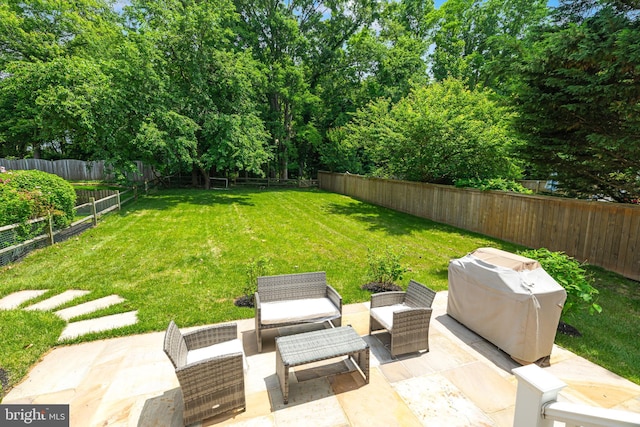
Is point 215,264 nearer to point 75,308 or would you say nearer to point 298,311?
point 75,308

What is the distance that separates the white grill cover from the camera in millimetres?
3586

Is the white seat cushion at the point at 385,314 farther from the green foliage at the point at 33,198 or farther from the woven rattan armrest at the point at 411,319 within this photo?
the green foliage at the point at 33,198

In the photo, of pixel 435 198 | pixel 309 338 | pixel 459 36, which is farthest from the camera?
pixel 459 36

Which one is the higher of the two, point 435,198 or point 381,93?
point 381,93

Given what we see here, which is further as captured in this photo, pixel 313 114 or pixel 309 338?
pixel 313 114

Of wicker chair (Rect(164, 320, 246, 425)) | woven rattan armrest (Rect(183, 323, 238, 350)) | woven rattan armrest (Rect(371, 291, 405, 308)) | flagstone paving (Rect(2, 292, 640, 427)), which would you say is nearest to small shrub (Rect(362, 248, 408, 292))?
woven rattan armrest (Rect(371, 291, 405, 308))

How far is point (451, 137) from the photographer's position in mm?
11477

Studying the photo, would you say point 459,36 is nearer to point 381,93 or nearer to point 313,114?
point 381,93

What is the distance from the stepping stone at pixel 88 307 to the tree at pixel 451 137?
11.2 m

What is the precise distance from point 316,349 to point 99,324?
141 inches

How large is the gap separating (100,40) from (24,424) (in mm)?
24780

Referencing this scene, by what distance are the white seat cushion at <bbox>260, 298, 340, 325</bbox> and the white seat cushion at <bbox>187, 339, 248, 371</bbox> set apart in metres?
0.54

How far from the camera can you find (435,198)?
12328 mm

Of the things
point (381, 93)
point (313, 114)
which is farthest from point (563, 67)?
point (313, 114)
